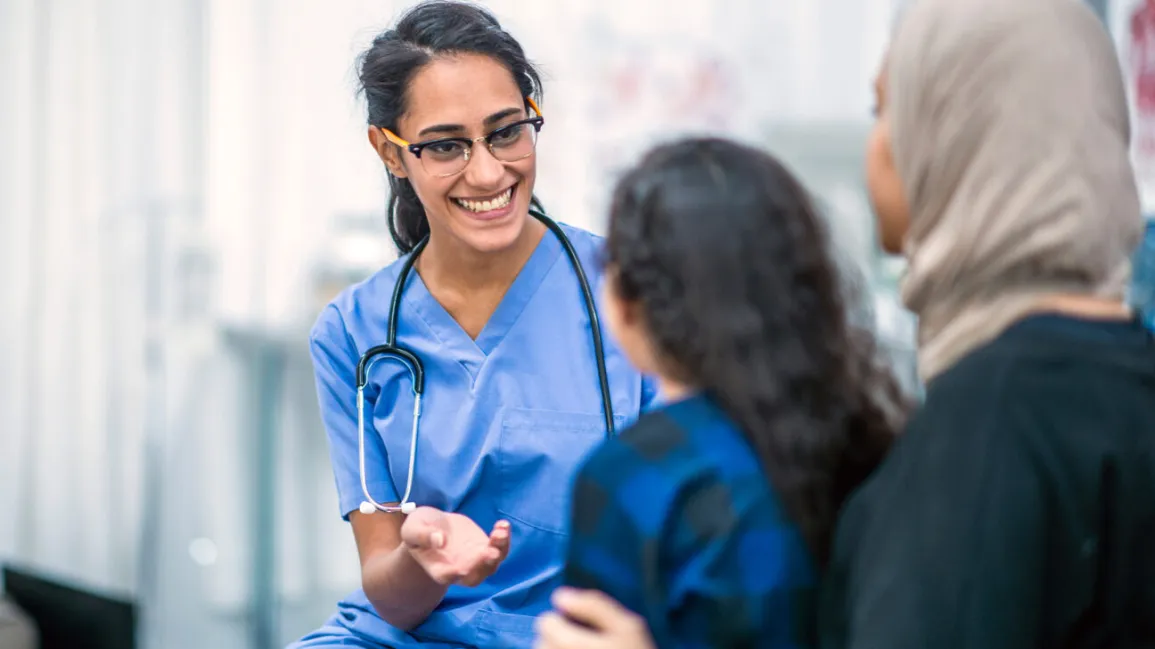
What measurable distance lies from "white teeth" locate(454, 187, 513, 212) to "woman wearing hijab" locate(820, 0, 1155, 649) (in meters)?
0.68

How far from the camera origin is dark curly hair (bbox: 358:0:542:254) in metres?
1.47

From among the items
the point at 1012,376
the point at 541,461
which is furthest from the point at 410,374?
the point at 1012,376

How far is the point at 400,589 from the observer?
1371 mm

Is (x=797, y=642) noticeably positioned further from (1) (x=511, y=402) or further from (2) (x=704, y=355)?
(1) (x=511, y=402)

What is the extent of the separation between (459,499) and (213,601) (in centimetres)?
148

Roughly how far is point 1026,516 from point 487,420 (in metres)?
0.76

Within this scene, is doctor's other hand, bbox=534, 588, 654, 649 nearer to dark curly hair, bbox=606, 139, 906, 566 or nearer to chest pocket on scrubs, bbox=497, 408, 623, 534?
dark curly hair, bbox=606, 139, 906, 566

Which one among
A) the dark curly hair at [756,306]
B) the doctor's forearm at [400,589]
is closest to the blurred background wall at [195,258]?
the doctor's forearm at [400,589]

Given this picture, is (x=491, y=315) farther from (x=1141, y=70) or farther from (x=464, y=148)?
(x=1141, y=70)

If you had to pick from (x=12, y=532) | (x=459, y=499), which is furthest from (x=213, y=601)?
(x=459, y=499)

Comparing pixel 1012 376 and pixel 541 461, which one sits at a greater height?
pixel 1012 376

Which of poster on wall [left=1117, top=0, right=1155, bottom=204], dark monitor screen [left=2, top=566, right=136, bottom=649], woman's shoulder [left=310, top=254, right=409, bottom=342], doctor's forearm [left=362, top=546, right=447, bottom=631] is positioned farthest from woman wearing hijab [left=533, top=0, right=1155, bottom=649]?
dark monitor screen [left=2, top=566, right=136, bottom=649]

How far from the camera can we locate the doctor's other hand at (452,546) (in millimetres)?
1191

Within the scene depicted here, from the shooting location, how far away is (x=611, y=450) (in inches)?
35.1
